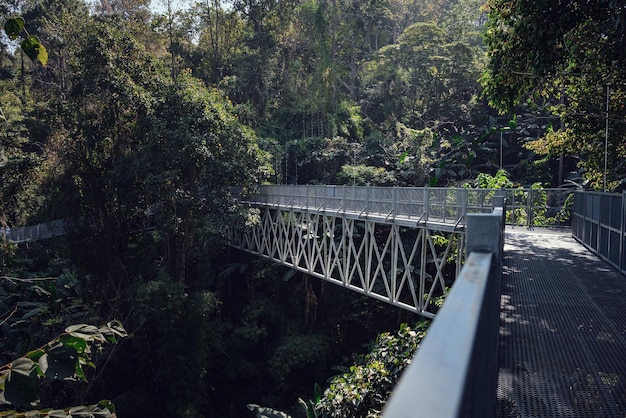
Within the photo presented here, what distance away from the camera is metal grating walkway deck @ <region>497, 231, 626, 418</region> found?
3.10 m

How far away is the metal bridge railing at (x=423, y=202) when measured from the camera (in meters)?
10.6

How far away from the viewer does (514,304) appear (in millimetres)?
5465

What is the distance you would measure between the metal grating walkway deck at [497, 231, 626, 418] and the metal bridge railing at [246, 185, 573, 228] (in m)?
2.93

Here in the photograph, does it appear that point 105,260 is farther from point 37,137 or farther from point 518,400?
point 518,400

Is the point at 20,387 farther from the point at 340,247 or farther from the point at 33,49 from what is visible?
the point at 340,247

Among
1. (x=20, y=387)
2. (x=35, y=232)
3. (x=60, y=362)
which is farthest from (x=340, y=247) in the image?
(x=35, y=232)

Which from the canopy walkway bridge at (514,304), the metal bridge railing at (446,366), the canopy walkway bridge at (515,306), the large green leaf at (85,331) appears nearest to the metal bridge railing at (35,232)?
the canopy walkway bridge at (514,304)

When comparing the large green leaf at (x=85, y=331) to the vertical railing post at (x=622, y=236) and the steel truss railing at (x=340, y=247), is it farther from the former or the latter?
the steel truss railing at (x=340, y=247)

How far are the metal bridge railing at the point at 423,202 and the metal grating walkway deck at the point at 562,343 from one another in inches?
115

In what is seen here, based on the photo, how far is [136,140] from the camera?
57.0 ft

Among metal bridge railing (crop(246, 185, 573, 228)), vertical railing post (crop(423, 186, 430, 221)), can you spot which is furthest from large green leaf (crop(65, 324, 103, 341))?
vertical railing post (crop(423, 186, 430, 221))

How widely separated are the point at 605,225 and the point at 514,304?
435 centimetres

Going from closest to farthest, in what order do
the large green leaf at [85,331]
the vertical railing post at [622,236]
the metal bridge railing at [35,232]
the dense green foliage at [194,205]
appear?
1. the large green leaf at [85,331]
2. the vertical railing post at [622,236]
3. the dense green foliage at [194,205]
4. the metal bridge railing at [35,232]

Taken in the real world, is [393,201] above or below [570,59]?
below
